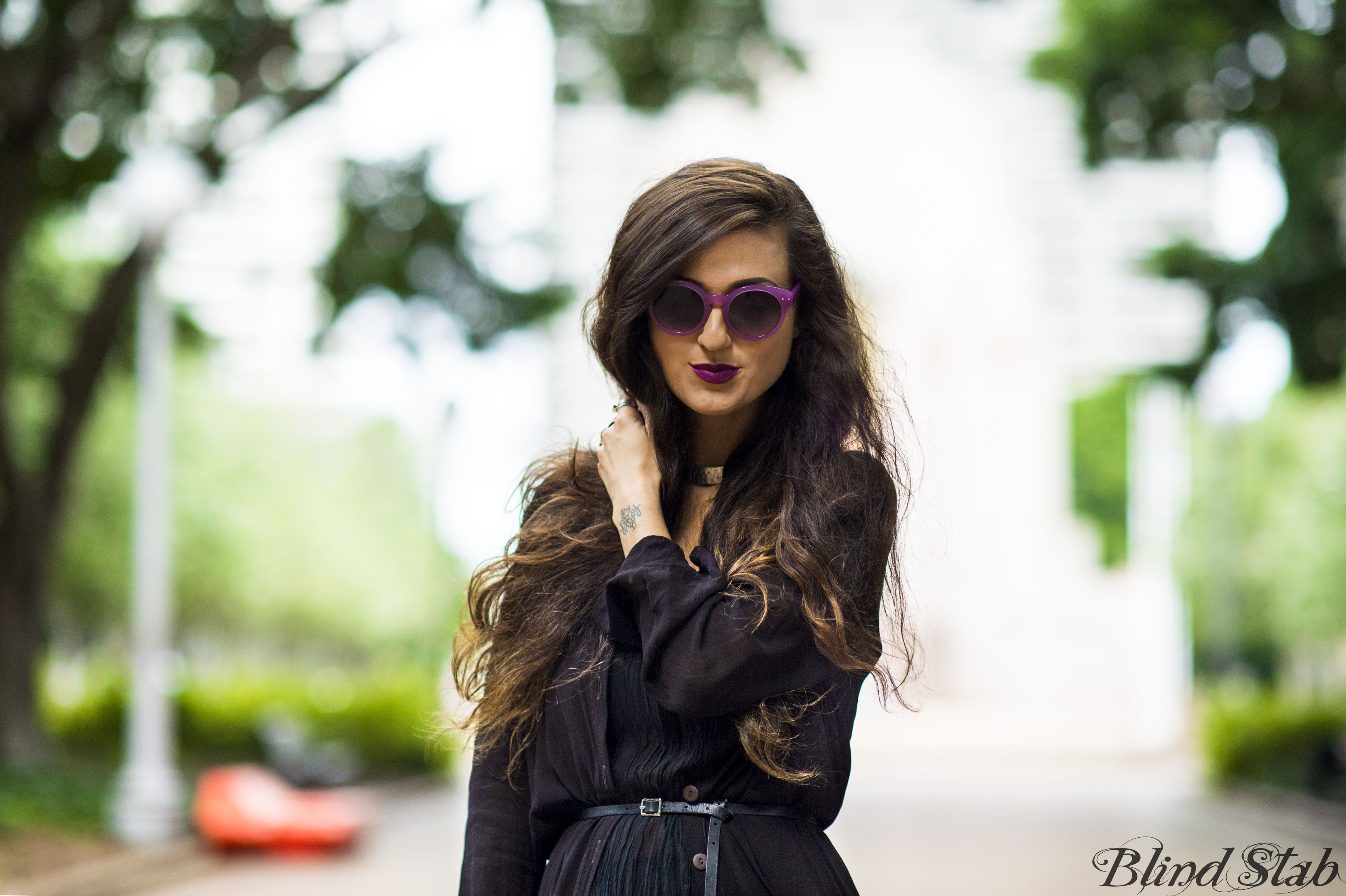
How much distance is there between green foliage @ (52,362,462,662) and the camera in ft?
92.4

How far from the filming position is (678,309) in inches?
78.2

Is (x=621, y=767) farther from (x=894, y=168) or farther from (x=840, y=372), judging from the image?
(x=894, y=168)

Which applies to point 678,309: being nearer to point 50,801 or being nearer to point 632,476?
point 632,476

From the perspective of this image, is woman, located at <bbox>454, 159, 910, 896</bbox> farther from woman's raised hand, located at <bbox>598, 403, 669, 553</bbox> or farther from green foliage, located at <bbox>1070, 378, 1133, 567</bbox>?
green foliage, located at <bbox>1070, 378, 1133, 567</bbox>

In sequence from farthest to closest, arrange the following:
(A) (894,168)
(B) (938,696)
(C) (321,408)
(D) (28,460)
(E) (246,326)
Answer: (A) (894,168) → (C) (321,408) → (D) (28,460) → (E) (246,326) → (B) (938,696)

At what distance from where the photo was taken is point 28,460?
68.6 feet

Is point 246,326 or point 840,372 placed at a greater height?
point 246,326

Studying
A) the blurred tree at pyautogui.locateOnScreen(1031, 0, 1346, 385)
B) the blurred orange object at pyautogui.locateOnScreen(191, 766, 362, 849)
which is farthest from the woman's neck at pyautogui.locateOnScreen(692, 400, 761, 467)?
the blurred orange object at pyautogui.locateOnScreen(191, 766, 362, 849)

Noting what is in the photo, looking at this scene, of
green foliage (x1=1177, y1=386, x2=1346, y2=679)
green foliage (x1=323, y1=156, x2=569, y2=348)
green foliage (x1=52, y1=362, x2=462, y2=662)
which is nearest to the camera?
green foliage (x1=323, y1=156, x2=569, y2=348)

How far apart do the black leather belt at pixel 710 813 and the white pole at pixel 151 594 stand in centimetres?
1149

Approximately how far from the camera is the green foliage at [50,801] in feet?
38.0

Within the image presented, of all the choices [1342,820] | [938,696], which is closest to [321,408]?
[1342,820]

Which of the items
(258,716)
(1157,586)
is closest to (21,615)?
(258,716)

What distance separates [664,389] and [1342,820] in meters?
15.4
